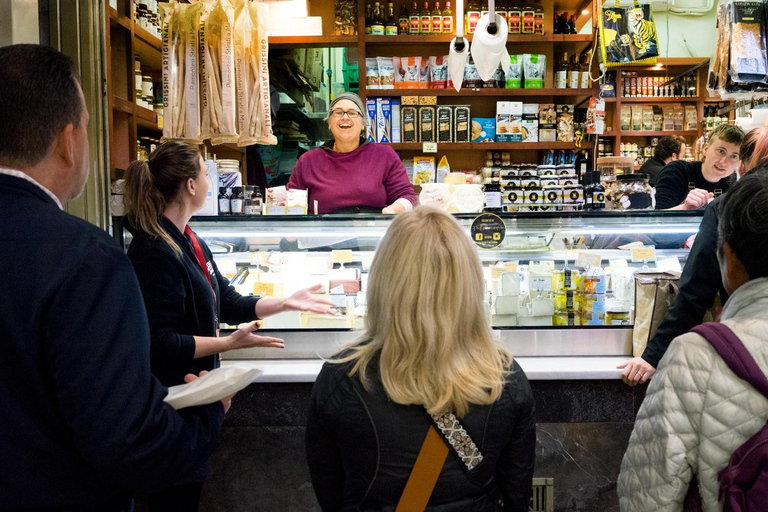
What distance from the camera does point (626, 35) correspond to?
5090mm

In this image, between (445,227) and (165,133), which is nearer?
(445,227)

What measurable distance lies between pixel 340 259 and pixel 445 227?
140 cm

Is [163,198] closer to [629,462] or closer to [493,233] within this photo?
[493,233]

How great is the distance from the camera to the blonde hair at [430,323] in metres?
1.50

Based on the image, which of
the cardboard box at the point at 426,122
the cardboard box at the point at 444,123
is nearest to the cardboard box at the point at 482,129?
the cardboard box at the point at 444,123

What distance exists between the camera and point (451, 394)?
4.89ft

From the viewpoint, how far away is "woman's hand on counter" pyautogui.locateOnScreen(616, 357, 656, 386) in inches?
100

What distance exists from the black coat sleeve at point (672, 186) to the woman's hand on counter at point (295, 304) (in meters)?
2.98

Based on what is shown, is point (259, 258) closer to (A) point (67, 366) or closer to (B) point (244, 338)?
(B) point (244, 338)

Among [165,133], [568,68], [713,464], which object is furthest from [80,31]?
[568,68]

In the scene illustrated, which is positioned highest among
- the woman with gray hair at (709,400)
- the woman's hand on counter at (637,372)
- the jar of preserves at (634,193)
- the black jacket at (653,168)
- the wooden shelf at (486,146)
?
the wooden shelf at (486,146)

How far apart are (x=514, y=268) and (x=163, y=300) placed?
1499mm

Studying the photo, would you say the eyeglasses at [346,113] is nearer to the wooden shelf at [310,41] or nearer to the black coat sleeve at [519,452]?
the wooden shelf at [310,41]

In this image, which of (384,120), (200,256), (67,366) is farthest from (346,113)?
(67,366)
